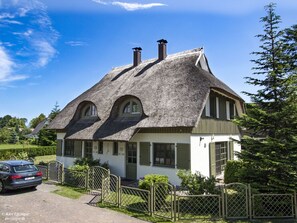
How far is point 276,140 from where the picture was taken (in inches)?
373

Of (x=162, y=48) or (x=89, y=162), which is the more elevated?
(x=162, y=48)

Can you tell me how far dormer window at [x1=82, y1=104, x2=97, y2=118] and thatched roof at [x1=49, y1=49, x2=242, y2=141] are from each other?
53 centimetres

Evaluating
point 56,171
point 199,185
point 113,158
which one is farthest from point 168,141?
point 56,171

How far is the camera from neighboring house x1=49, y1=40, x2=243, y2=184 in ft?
43.6

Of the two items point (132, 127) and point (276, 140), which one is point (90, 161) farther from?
point (276, 140)

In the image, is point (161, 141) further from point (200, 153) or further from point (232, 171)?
point (232, 171)

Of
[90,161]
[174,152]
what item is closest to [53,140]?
[90,161]

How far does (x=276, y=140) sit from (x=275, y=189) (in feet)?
6.24

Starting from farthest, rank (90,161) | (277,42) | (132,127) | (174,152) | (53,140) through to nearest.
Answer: (53,140) → (90,161) → (132,127) → (174,152) → (277,42)

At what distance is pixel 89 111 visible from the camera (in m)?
18.9

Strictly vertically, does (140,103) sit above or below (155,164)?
above

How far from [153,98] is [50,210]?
859 cm

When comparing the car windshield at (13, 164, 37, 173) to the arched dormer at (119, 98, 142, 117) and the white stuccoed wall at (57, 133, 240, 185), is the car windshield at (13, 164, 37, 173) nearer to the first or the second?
the white stuccoed wall at (57, 133, 240, 185)

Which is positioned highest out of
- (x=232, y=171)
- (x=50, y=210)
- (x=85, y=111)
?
(x=85, y=111)
